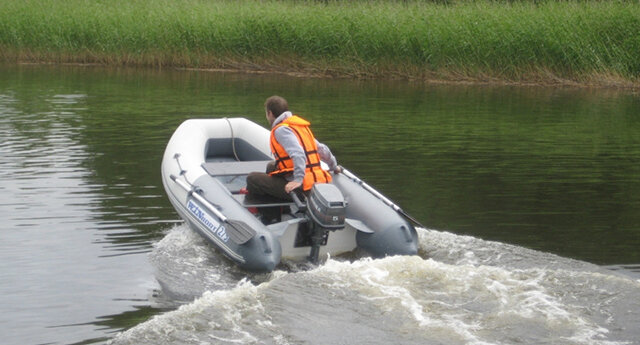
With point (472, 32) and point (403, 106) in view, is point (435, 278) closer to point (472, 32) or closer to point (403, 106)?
point (403, 106)

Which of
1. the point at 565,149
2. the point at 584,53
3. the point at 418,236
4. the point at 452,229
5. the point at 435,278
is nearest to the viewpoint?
the point at 435,278

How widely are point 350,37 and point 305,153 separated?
13.3m

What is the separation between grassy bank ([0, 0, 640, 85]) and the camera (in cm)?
1856

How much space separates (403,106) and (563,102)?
2707mm

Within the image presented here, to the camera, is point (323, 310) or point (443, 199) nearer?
point (323, 310)

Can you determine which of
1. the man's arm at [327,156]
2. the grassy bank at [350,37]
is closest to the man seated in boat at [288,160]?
the man's arm at [327,156]

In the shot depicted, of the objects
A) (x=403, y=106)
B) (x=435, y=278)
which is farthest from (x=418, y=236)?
(x=403, y=106)

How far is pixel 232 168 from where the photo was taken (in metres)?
8.50

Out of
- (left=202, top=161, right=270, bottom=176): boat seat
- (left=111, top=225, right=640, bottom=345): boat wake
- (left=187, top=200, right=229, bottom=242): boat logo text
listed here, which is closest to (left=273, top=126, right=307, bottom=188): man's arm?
(left=187, top=200, right=229, bottom=242): boat logo text

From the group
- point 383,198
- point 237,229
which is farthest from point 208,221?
point 383,198

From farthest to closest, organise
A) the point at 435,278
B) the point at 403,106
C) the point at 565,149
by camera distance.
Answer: the point at 403,106
the point at 565,149
the point at 435,278

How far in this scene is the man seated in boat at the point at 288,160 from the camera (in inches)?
287

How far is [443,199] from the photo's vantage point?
31.2ft

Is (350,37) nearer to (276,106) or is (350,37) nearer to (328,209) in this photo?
(276,106)
